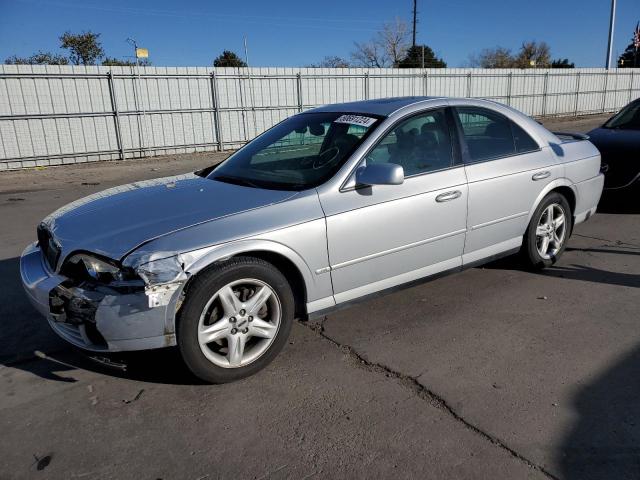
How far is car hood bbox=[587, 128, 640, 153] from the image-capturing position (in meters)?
6.88

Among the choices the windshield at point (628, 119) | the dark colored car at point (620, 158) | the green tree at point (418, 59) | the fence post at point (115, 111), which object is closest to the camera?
the dark colored car at point (620, 158)

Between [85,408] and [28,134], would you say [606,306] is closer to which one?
[85,408]

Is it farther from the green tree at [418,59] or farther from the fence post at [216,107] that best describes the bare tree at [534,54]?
the fence post at [216,107]

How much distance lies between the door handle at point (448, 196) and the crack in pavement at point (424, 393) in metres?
1.26

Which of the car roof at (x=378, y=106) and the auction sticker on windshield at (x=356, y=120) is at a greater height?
the car roof at (x=378, y=106)

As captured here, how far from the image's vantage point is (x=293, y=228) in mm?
3197

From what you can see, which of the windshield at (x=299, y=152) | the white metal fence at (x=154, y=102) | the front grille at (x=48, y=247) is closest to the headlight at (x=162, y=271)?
the front grille at (x=48, y=247)

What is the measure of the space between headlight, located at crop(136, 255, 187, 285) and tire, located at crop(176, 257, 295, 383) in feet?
0.39

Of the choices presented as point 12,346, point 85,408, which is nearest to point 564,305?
point 85,408

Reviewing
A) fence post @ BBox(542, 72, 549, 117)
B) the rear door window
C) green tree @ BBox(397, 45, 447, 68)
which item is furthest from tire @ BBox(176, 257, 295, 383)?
green tree @ BBox(397, 45, 447, 68)

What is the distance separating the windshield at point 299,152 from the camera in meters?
3.62

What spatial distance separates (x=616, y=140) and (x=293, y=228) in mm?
5784

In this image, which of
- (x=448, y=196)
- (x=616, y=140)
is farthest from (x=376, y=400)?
(x=616, y=140)

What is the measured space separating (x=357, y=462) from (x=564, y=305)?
8.33ft
